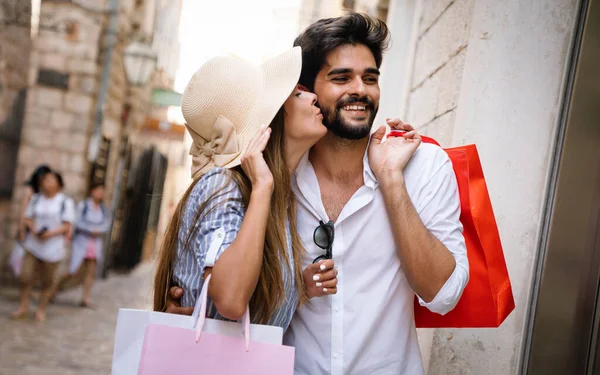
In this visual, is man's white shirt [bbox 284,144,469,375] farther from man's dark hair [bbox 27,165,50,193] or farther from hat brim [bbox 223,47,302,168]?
man's dark hair [bbox 27,165,50,193]

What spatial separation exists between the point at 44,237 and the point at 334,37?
7428 millimetres

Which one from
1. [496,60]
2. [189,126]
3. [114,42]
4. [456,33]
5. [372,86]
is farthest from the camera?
[114,42]

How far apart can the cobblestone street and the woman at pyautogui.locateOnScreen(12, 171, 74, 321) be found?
0.44 metres

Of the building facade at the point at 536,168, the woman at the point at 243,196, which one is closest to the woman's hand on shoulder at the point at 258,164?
the woman at the point at 243,196

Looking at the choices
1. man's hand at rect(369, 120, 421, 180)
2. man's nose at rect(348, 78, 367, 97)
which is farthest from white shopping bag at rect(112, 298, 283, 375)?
man's nose at rect(348, 78, 367, 97)

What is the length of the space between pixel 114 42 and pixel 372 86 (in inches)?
462

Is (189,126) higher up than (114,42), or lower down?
lower down

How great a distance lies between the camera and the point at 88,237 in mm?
10602

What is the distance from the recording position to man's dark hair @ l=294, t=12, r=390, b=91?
2688 millimetres

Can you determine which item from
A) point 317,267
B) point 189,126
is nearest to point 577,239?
point 317,267

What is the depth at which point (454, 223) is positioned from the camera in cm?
233

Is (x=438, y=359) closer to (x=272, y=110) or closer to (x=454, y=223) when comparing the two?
(x=454, y=223)

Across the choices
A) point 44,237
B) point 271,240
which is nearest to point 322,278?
point 271,240

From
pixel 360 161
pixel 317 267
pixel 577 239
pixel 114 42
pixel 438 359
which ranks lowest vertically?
pixel 438 359
